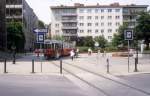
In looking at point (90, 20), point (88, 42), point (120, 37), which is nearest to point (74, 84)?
point (120, 37)

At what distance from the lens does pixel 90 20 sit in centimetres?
18462

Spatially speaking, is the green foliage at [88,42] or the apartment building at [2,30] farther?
the green foliage at [88,42]

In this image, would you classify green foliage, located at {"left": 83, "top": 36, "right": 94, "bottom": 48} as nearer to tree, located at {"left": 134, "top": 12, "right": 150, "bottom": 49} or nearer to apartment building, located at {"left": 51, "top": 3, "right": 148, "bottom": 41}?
apartment building, located at {"left": 51, "top": 3, "right": 148, "bottom": 41}

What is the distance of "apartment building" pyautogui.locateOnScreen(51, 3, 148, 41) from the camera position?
602ft

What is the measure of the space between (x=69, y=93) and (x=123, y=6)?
560ft

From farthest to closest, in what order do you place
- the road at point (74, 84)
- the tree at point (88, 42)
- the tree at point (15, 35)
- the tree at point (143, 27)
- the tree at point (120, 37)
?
the tree at point (88, 42)
the tree at point (120, 37)
the tree at point (15, 35)
the tree at point (143, 27)
the road at point (74, 84)

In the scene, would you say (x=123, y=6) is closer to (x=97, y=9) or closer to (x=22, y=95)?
(x=97, y=9)

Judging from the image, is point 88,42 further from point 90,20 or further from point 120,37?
point 90,20

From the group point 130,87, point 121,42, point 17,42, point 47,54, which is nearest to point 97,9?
point 121,42

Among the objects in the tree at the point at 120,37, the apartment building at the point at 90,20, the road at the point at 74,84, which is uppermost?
the apartment building at the point at 90,20

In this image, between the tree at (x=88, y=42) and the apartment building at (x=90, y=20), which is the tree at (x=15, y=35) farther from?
the apartment building at (x=90, y=20)

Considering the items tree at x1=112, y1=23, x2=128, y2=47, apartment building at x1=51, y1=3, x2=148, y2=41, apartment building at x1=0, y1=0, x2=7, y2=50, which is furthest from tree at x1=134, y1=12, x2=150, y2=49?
apartment building at x1=51, y1=3, x2=148, y2=41

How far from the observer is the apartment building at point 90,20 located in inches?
7224

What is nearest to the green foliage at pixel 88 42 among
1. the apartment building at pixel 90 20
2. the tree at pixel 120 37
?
the tree at pixel 120 37
